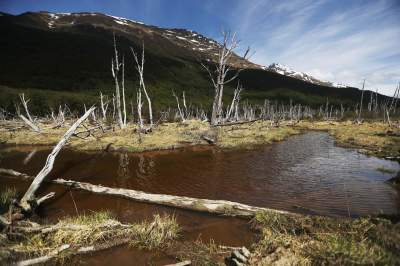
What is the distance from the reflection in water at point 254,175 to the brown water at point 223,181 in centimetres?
4

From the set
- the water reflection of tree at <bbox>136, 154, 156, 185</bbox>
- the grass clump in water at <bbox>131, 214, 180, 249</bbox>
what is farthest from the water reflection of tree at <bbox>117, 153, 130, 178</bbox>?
the grass clump in water at <bbox>131, 214, 180, 249</bbox>

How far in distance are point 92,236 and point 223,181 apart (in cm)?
872

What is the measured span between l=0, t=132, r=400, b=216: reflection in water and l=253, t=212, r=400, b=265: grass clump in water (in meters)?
2.33

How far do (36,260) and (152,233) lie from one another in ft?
8.76

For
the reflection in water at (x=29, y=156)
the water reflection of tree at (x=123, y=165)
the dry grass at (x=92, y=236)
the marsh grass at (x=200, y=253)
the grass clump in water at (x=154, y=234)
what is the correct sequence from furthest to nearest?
1. the reflection in water at (x=29, y=156)
2. the water reflection of tree at (x=123, y=165)
3. the grass clump in water at (x=154, y=234)
4. the dry grass at (x=92, y=236)
5. the marsh grass at (x=200, y=253)

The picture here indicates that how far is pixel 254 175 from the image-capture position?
16.7 metres

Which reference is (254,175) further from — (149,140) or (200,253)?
(149,140)

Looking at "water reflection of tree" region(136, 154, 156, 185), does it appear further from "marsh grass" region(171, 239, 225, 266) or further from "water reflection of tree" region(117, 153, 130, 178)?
"marsh grass" region(171, 239, 225, 266)

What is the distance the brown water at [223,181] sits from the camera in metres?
9.71

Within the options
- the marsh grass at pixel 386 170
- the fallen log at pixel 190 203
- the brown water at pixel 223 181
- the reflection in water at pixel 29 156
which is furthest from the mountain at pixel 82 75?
the marsh grass at pixel 386 170

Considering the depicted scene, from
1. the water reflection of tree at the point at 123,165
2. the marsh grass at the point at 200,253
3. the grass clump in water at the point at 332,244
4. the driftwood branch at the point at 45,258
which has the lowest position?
the water reflection of tree at the point at 123,165

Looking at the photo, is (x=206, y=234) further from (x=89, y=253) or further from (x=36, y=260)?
(x=36, y=260)

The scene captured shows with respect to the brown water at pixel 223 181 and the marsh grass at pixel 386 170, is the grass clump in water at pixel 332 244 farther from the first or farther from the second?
the marsh grass at pixel 386 170

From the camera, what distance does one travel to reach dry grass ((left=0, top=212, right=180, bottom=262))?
7.13m
